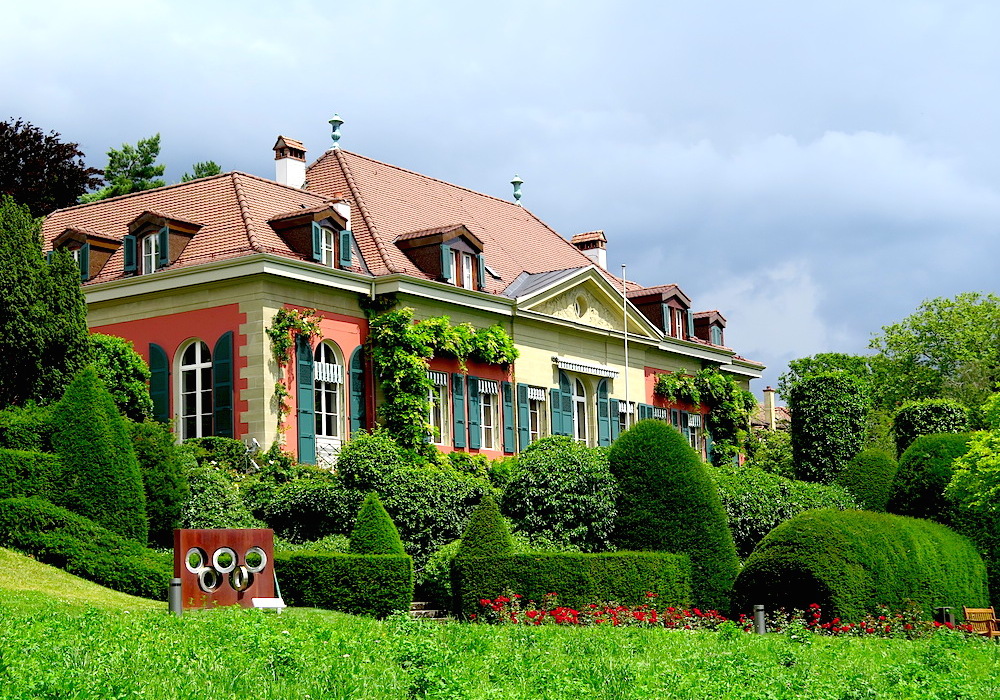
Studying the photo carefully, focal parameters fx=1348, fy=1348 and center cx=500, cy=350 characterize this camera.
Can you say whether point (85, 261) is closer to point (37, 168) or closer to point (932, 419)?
point (37, 168)

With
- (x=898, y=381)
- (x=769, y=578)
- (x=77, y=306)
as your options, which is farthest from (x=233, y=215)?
(x=898, y=381)

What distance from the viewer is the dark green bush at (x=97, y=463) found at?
23.3 m

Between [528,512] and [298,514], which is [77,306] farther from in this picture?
[528,512]

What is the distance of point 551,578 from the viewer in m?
22.3

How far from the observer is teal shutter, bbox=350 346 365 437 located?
1290 inches

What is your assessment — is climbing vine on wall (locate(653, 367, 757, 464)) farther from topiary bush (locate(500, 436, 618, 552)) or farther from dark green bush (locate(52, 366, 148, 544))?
dark green bush (locate(52, 366, 148, 544))

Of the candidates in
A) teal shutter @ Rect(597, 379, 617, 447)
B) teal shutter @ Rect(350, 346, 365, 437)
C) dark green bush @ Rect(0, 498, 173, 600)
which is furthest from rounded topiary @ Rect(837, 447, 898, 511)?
dark green bush @ Rect(0, 498, 173, 600)

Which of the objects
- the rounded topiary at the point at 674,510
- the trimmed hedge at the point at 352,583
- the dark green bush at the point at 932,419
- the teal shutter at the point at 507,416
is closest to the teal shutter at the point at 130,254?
the teal shutter at the point at 507,416

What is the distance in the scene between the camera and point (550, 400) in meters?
39.3

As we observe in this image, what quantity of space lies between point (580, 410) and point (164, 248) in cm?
1464

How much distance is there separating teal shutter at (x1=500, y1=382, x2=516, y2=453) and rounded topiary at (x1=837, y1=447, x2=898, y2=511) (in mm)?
8851

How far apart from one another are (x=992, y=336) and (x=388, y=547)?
41.3m

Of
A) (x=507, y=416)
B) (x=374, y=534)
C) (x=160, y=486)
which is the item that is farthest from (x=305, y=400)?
(x=374, y=534)

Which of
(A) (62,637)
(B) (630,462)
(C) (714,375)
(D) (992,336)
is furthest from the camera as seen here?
(D) (992,336)
